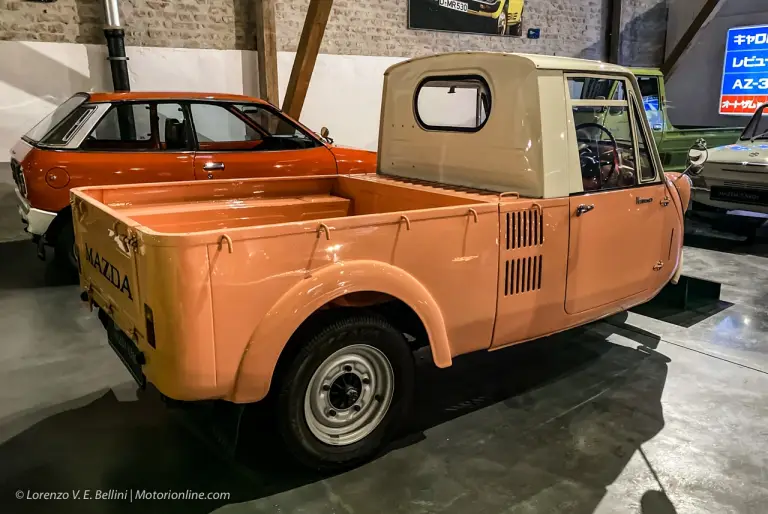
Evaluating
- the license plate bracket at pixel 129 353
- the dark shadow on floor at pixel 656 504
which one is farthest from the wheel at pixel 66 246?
the dark shadow on floor at pixel 656 504

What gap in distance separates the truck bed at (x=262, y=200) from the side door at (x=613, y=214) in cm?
63

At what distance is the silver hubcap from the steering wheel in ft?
5.65

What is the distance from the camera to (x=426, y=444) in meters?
2.98

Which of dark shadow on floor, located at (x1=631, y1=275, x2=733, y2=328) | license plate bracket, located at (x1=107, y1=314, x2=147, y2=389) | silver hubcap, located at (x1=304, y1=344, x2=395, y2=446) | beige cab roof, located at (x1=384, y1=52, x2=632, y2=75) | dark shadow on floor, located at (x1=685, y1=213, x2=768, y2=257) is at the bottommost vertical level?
dark shadow on floor, located at (x1=685, y1=213, x2=768, y2=257)

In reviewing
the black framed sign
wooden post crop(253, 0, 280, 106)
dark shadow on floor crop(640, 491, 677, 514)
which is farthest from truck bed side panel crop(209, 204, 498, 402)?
the black framed sign

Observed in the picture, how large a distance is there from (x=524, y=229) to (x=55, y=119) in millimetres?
4904

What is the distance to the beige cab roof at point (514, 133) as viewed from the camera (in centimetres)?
312

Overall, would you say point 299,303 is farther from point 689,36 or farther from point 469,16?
point 689,36

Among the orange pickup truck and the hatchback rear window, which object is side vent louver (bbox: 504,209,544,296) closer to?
the orange pickup truck

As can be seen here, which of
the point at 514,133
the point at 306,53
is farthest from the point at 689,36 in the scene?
the point at 514,133

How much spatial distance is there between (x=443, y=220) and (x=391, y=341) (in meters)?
0.61

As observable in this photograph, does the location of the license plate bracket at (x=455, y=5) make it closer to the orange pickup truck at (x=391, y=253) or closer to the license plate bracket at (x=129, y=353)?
the orange pickup truck at (x=391, y=253)

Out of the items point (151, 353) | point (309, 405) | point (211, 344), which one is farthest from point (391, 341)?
point (151, 353)

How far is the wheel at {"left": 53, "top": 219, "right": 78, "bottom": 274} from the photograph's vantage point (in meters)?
5.42
